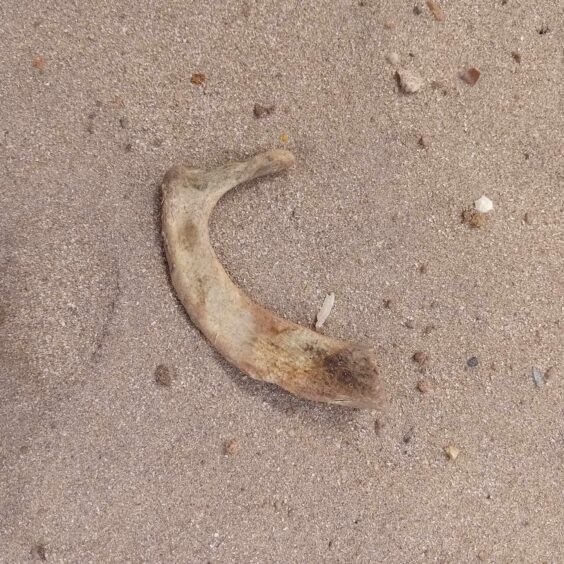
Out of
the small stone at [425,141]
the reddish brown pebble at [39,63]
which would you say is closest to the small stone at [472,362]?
the small stone at [425,141]

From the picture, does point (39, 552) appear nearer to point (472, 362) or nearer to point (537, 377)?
point (472, 362)

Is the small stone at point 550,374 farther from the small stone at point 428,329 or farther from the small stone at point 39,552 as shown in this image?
the small stone at point 39,552

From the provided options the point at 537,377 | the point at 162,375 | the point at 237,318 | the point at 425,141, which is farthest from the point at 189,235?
Result: the point at 537,377

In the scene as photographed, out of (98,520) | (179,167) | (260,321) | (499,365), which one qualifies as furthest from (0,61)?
(499,365)

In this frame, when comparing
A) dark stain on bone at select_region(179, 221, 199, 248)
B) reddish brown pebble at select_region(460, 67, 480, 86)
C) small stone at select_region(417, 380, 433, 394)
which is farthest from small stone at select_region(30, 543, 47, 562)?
reddish brown pebble at select_region(460, 67, 480, 86)

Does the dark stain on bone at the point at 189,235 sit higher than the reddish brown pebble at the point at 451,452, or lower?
higher
